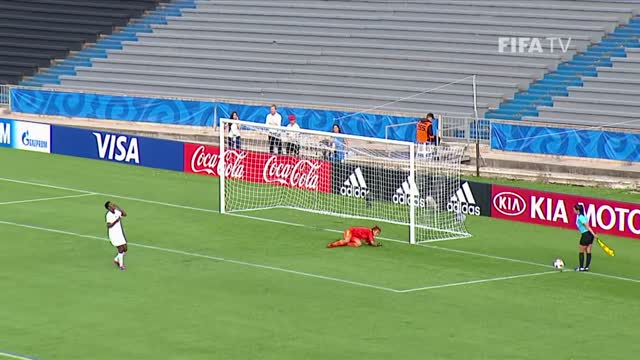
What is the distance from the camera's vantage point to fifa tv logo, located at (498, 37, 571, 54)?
56.6 m

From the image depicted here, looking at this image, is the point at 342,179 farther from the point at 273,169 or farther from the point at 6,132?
the point at 6,132

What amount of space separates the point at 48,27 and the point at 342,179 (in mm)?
25682

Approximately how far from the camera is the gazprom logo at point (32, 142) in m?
56.9

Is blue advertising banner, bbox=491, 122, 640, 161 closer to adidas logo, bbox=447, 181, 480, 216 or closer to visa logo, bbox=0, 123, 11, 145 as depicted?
adidas logo, bbox=447, 181, 480, 216


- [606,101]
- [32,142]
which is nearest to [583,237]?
[606,101]

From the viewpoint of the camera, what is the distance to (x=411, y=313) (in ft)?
106

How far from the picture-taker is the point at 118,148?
5450 centimetres

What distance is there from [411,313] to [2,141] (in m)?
30.1

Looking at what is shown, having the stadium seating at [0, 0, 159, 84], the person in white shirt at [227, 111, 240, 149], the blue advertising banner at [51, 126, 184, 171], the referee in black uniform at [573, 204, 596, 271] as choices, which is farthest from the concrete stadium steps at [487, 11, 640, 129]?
the stadium seating at [0, 0, 159, 84]

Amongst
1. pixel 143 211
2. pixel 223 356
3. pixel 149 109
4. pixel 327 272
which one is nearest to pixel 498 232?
pixel 327 272

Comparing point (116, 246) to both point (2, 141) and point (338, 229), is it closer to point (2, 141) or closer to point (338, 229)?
point (338, 229)

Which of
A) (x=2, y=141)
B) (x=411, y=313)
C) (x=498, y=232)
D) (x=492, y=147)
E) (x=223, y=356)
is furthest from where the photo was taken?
(x=2, y=141)

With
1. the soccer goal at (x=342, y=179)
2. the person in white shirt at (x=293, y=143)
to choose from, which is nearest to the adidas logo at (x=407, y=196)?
the soccer goal at (x=342, y=179)

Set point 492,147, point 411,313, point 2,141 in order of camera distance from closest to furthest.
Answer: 1. point 411,313
2. point 492,147
3. point 2,141
